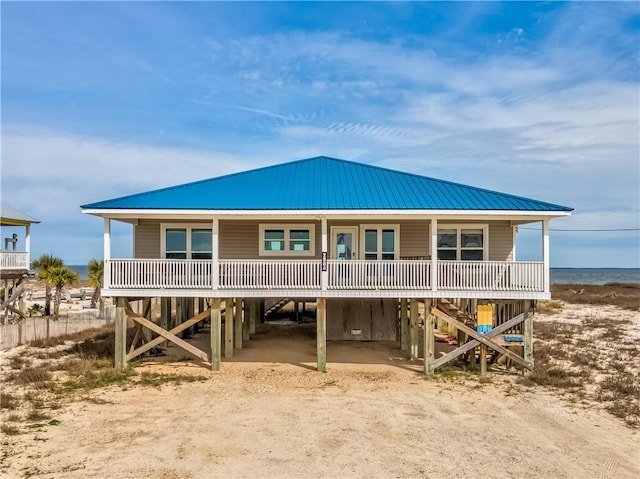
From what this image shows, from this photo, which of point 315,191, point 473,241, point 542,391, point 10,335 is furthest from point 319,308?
point 10,335

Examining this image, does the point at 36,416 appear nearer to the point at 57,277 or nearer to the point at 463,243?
the point at 463,243

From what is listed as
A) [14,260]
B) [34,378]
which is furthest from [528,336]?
[14,260]

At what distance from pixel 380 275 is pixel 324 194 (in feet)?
11.7

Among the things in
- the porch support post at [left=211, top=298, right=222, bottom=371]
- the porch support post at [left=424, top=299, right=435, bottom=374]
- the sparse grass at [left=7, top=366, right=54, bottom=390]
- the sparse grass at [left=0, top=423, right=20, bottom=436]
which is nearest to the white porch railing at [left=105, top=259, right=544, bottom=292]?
the porch support post at [left=211, top=298, right=222, bottom=371]

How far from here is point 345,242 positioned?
19.1 meters

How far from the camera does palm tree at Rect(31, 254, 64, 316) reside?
32.4 metres

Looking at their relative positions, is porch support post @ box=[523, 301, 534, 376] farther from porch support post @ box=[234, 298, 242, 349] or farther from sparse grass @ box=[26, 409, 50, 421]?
sparse grass @ box=[26, 409, 50, 421]

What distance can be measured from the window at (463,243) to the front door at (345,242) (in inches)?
125

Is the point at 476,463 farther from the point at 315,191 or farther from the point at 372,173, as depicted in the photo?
the point at 372,173

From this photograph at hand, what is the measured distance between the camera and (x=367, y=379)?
1633 centimetres

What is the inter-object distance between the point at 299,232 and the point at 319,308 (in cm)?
338

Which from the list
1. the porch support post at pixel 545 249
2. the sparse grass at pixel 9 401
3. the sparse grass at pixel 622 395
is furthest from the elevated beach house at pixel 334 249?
the sparse grass at pixel 9 401

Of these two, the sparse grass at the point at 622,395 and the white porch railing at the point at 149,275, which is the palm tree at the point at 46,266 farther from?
the sparse grass at the point at 622,395

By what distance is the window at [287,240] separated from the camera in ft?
62.2
